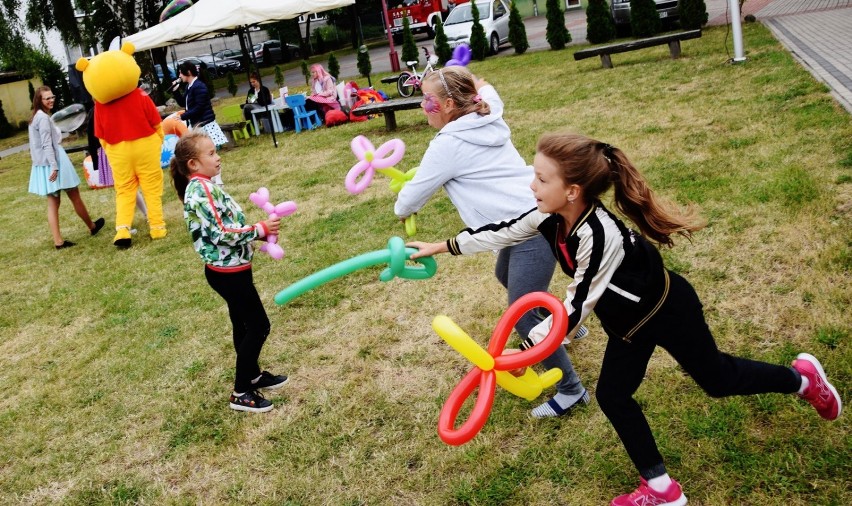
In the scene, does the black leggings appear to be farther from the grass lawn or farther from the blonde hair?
the blonde hair

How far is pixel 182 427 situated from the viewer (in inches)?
153

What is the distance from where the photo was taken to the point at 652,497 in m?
2.60

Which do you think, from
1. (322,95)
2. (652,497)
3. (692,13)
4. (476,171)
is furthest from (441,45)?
(652,497)

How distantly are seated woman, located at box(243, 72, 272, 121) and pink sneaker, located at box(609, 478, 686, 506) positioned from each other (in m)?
11.4

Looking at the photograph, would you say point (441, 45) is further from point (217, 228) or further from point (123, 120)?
point (217, 228)

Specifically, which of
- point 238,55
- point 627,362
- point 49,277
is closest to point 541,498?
point 627,362

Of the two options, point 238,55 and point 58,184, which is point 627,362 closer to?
point 58,184

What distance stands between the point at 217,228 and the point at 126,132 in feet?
15.8

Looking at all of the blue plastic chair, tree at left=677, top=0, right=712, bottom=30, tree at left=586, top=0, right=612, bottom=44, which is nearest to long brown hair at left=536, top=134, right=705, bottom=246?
the blue plastic chair

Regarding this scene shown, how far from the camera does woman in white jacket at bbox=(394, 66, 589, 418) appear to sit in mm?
3062

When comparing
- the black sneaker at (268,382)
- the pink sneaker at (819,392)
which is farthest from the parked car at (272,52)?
the pink sneaker at (819,392)

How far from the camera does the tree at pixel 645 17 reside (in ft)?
52.0

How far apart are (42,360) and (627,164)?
457cm

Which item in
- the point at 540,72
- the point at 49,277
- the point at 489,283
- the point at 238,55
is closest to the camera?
the point at 489,283
